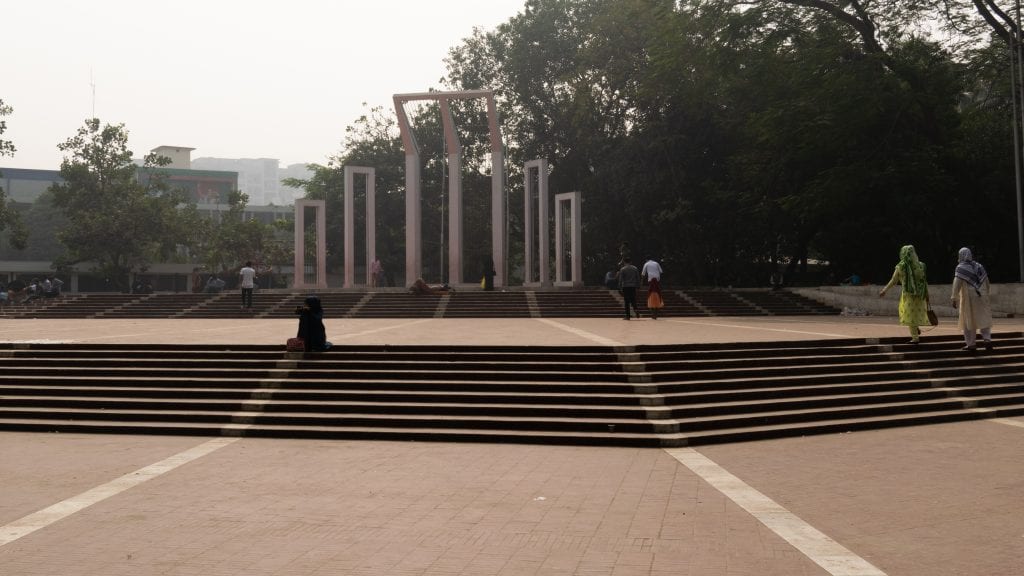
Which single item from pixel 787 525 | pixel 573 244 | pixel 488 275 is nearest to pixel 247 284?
pixel 488 275

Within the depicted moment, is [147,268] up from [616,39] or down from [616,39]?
down

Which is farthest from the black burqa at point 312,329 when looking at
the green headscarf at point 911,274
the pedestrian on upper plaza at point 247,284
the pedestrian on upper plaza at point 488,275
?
the pedestrian on upper plaza at point 488,275

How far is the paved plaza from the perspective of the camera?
16.6 ft

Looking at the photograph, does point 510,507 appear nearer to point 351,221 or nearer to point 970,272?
point 970,272

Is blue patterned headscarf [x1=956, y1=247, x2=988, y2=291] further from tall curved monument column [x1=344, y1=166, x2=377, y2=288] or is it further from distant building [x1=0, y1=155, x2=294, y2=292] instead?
distant building [x1=0, y1=155, x2=294, y2=292]

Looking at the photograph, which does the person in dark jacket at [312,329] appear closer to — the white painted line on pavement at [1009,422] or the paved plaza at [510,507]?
the paved plaza at [510,507]

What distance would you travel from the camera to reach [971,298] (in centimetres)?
1327

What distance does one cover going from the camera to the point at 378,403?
10.4 m

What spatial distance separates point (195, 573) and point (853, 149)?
2765cm

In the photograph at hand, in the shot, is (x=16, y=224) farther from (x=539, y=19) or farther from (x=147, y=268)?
(x=539, y=19)

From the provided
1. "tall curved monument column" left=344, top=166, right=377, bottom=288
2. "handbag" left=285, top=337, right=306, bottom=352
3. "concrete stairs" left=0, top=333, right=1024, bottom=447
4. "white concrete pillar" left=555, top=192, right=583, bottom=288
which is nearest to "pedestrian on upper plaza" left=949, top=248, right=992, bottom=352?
"concrete stairs" left=0, top=333, right=1024, bottom=447

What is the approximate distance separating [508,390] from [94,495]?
5.05 metres

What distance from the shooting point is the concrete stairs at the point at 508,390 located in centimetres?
974

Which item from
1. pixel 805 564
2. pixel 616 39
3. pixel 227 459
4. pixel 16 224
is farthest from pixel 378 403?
pixel 16 224
